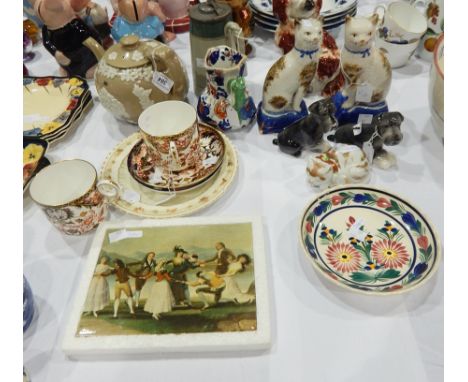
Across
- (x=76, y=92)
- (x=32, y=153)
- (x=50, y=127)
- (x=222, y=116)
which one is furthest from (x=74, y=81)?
(x=222, y=116)

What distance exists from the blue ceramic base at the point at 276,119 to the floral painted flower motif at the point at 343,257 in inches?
15.2

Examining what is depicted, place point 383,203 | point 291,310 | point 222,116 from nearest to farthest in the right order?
point 291,310
point 383,203
point 222,116

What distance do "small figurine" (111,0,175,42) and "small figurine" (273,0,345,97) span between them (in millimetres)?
360

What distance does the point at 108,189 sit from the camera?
824 mm

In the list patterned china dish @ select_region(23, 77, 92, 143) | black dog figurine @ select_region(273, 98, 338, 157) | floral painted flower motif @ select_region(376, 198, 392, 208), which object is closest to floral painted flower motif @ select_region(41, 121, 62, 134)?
patterned china dish @ select_region(23, 77, 92, 143)

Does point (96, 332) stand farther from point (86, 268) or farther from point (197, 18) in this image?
point (197, 18)

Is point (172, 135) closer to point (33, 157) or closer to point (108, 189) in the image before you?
point (108, 189)

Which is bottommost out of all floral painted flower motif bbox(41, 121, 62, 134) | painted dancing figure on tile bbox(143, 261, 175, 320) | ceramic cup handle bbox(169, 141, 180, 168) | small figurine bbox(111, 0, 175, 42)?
painted dancing figure on tile bbox(143, 261, 175, 320)

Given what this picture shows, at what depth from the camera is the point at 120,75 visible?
95 cm

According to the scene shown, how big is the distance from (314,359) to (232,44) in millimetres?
777

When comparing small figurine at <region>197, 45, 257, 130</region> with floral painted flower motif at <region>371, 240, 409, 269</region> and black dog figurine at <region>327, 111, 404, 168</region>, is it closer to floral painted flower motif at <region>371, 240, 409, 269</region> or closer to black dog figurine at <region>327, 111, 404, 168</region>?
black dog figurine at <region>327, 111, 404, 168</region>

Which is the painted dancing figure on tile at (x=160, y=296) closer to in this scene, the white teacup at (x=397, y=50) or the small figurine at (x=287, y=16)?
the small figurine at (x=287, y=16)

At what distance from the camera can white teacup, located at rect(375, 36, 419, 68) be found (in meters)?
1.15

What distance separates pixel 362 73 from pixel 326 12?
45cm
